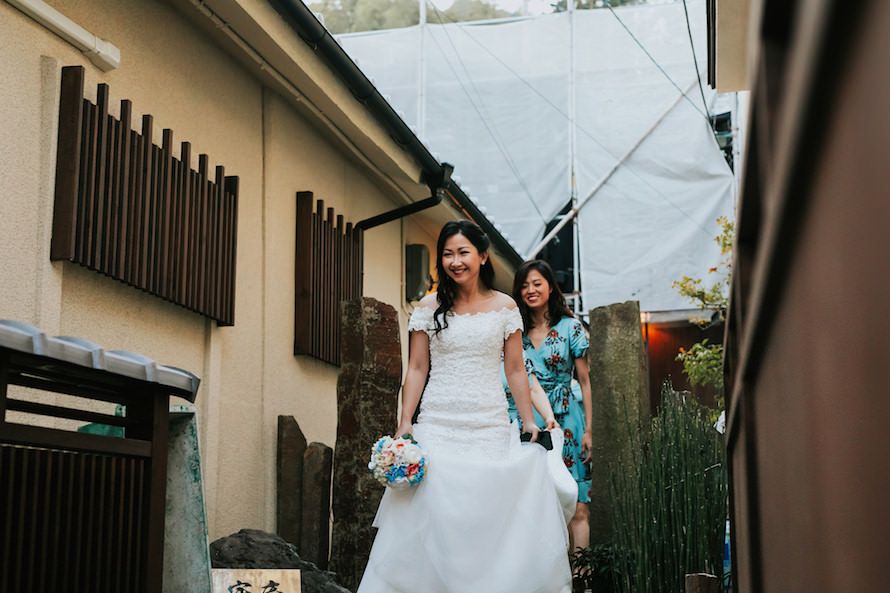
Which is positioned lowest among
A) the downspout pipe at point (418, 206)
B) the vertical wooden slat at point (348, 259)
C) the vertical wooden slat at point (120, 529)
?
the vertical wooden slat at point (120, 529)

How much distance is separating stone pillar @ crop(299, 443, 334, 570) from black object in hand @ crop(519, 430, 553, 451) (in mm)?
1999

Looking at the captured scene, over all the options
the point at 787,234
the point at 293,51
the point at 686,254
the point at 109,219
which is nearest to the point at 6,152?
the point at 109,219

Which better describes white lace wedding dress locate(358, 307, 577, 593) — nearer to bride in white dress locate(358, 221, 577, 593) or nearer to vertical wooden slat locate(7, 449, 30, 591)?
bride in white dress locate(358, 221, 577, 593)

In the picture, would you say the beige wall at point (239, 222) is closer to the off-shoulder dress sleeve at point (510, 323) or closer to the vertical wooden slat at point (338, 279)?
the vertical wooden slat at point (338, 279)

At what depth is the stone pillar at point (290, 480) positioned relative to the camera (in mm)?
7133

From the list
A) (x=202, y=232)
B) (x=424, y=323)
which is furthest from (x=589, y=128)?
(x=424, y=323)

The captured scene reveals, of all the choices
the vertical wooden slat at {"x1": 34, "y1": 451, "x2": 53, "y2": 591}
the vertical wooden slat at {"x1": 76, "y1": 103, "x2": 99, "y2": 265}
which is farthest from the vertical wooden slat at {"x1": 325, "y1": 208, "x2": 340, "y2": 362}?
the vertical wooden slat at {"x1": 34, "y1": 451, "x2": 53, "y2": 591}

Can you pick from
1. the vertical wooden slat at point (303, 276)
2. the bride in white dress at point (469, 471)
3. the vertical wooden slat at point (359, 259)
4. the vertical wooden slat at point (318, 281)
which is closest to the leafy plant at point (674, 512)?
the bride in white dress at point (469, 471)

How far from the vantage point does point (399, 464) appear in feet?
15.9

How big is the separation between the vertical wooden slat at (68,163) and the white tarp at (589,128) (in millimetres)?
10869

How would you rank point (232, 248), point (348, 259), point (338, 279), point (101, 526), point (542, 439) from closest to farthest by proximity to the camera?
point (101, 526) < point (542, 439) < point (232, 248) < point (338, 279) < point (348, 259)

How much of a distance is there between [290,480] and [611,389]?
2.24 metres

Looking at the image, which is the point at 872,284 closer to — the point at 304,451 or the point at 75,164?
the point at 75,164

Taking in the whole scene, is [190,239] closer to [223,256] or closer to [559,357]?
[223,256]
